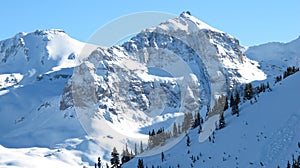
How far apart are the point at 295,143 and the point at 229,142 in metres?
11.0

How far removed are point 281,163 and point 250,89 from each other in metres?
38.5

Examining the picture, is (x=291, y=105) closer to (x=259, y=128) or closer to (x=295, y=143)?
(x=259, y=128)

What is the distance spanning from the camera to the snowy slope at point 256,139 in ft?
207

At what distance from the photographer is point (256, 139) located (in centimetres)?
6781

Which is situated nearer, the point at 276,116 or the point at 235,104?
the point at 276,116

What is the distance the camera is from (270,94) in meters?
80.1

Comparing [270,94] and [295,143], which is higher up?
[270,94]

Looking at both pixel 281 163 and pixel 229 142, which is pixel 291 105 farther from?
pixel 281 163

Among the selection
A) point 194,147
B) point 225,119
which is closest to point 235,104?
point 225,119

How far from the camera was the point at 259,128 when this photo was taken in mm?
70500

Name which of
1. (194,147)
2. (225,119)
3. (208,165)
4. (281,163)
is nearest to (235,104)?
(225,119)

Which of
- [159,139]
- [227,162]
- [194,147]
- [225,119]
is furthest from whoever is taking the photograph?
[159,139]

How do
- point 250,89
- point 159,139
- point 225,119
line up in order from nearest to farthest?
point 225,119 → point 250,89 → point 159,139

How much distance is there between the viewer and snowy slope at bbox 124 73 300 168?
6297 cm
